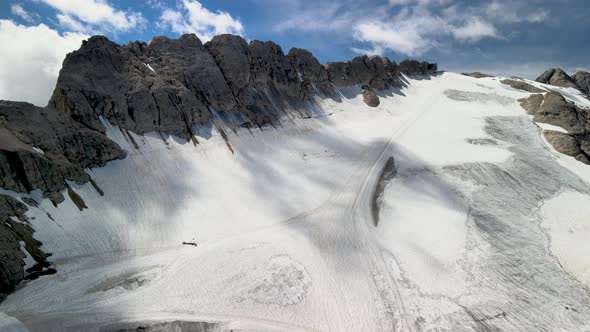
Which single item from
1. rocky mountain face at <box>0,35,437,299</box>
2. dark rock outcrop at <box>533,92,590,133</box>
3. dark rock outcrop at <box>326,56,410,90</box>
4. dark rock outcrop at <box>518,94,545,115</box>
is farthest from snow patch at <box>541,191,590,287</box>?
dark rock outcrop at <box>326,56,410,90</box>

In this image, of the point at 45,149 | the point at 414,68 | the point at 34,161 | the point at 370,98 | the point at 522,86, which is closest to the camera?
the point at 34,161

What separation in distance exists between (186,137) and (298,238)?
19080 mm

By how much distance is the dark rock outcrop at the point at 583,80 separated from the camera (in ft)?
303

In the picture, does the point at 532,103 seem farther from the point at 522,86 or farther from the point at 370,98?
the point at 370,98

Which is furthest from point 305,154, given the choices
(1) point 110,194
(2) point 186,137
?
(1) point 110,194

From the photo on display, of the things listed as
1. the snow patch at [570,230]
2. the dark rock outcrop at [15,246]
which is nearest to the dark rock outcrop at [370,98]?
the snow patch at [570,230]

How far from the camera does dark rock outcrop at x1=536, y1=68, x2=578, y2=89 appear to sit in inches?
3610

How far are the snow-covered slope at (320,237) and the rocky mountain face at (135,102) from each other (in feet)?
4.78

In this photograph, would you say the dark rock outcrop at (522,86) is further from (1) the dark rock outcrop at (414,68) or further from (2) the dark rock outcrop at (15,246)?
(2) the dark rock outcrop at (15,246)

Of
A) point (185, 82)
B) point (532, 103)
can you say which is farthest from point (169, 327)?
point (532, 103)

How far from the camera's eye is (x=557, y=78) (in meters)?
94.2

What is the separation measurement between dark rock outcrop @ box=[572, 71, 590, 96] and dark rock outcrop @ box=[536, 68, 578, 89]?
6.47ft

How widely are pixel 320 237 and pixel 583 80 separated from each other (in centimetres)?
10119

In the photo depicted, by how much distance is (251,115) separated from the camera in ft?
155
